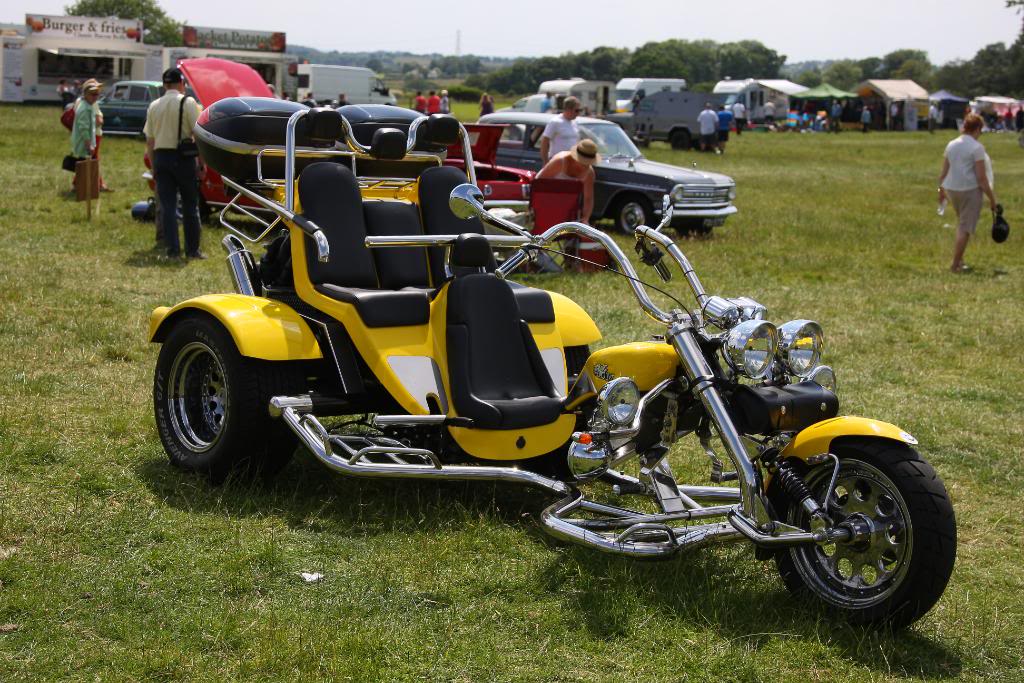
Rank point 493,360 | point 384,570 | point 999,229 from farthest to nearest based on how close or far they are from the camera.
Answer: point 999,229
point 493,360
point 384,570

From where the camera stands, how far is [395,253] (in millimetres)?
6676

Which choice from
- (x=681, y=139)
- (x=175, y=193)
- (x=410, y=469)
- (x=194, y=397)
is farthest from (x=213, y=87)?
(x=681, y=139)

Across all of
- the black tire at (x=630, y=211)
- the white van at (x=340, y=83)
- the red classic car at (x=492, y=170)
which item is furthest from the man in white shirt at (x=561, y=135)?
the white van at (x=340, y=83)

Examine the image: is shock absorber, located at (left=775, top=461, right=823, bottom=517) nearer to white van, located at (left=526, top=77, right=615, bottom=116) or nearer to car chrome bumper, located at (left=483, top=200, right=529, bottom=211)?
car chrome bumper, located at (left=483, top=200, right=529, bottom=211)

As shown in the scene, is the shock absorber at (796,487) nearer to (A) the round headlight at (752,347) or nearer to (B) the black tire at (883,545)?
(B) the black tire at (883,545)

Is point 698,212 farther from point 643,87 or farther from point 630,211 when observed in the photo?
point 643,87

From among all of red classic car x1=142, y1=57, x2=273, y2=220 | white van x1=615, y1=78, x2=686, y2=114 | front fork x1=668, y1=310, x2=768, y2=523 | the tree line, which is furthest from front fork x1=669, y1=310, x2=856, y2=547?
the tree line

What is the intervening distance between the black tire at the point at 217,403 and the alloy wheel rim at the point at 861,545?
2553mm

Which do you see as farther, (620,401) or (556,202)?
(556,202)

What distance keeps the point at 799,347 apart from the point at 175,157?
9692 mm

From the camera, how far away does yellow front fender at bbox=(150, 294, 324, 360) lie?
584cm

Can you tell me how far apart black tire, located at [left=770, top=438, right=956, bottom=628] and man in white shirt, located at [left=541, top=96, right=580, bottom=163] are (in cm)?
1270

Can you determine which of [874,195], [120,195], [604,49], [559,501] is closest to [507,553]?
[559,501]

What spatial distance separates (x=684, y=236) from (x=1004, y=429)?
10.3 meters
